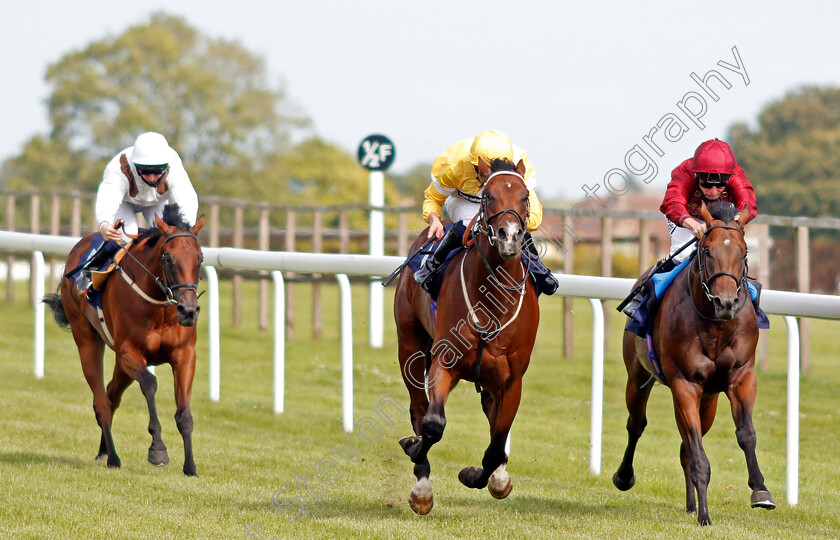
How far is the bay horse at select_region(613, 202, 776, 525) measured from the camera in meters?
5.00

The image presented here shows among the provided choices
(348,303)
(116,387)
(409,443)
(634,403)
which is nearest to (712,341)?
(634,403)

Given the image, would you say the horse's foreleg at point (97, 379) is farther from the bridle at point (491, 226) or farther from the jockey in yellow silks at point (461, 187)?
the bridle at point (491, 226)

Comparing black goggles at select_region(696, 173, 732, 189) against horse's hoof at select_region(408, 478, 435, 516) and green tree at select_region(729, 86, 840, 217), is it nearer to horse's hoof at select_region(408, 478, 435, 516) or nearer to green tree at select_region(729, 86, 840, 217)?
horse's hoof at select_region(408, 478, 435, 516)

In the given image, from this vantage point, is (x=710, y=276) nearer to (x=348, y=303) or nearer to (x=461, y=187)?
(x=461, y=187)

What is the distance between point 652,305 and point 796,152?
3025 centimetres

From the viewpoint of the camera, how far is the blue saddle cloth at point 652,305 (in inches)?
222

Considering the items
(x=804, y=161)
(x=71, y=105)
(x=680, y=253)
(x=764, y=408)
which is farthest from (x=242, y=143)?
(x=680, y=253)

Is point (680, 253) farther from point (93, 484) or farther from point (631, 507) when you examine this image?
point (93, 484)

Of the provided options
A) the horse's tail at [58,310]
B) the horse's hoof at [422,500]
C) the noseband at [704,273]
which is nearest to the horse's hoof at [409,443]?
the horse's hoof at [422,500]

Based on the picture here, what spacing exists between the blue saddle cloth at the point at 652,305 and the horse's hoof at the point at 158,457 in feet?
8.83

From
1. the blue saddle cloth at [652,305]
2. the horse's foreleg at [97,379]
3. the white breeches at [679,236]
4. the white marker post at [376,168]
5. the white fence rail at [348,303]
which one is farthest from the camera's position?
the white marker post at [376,168]

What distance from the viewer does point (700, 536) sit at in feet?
15.8

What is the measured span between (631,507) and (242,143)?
38238 mm

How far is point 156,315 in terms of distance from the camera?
20.7 feet
